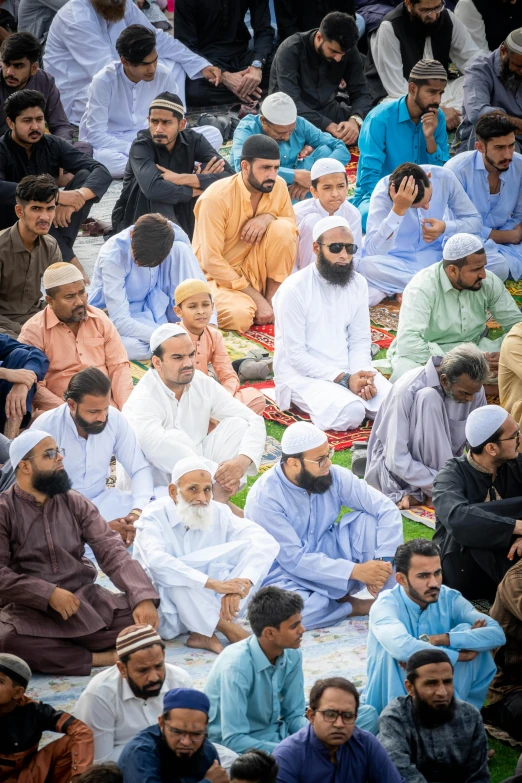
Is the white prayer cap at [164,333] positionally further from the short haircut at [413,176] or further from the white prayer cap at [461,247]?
the short haircut at [413,176]

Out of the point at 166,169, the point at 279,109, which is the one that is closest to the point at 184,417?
the point at 166,169

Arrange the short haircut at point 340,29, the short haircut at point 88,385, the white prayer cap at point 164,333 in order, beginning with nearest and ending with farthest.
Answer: the short haircut at point 88,385
the white prayer cap at point 164,333
the short haircut at point 340,29

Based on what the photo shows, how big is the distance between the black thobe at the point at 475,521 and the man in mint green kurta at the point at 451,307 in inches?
Answer: 68.6

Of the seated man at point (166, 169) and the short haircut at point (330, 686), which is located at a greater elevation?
the short haircut at point (330, 686)

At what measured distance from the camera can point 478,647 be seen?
5656mm

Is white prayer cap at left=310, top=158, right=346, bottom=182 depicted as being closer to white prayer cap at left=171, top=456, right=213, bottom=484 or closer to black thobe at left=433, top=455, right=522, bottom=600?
black thobe at left=433, top=455, right=522, bottom=600

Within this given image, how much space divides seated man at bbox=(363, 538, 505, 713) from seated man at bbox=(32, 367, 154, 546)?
154cm

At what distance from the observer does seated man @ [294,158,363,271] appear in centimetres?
948

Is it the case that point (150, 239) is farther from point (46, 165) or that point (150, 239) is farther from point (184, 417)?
point (184, 417)

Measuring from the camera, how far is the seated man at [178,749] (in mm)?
A: 4902

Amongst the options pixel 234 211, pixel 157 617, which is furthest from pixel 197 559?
pixel 234 211

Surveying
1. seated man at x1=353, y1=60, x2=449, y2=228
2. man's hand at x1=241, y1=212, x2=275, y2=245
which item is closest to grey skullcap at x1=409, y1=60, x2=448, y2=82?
seated man at x1=353, y1=60, x2=449, y2=228

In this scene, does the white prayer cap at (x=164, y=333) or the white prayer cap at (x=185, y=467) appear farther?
the white prayer cap at (x=164, y=333)

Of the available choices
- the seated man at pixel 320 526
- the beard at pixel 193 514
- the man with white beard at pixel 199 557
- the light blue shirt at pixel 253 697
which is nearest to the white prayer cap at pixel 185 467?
the man with white beard at pixel 199 557
